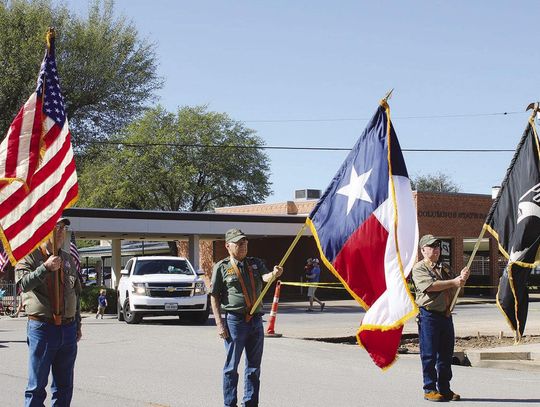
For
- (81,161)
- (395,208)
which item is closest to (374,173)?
(395,208)

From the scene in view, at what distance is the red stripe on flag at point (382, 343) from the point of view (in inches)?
342

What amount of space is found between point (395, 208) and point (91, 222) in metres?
23.9

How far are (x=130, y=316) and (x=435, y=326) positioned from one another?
14921 mm

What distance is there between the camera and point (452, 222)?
42.8 meters

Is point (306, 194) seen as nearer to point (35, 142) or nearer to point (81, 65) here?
point (81, 65)

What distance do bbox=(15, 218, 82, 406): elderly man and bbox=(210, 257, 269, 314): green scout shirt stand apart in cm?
158

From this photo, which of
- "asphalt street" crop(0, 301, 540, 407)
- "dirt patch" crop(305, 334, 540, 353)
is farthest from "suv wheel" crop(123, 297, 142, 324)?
"dirt patch" crop(305, 334, 540, 353)

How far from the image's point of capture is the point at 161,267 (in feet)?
82.6

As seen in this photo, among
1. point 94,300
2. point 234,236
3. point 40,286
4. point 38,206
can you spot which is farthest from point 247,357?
point 94,300

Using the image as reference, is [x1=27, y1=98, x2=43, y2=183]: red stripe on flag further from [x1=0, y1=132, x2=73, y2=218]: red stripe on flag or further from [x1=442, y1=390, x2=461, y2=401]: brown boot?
[x1=442, y1=390, x2=461, y2=401]: brown boot

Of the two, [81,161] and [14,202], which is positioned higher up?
[81,161]

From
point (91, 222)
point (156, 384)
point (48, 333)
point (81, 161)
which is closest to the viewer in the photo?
point (48, 333)

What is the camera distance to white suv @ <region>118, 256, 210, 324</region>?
77.6ft

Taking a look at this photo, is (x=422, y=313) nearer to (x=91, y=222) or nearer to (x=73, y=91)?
(x=91, y=222)
